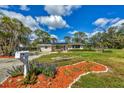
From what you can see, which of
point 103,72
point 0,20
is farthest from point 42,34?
point 103,72

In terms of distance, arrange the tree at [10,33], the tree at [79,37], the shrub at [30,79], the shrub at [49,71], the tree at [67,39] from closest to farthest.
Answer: the shrub at [30,79] < the shrub at [49,71] < the tree at [10,33] < the tree at [79,37] < the tree at [67,39]

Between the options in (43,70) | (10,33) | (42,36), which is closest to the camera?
(43,70)

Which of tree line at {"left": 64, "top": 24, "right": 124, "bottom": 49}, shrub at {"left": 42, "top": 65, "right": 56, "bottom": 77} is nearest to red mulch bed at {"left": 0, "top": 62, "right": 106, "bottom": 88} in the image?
shrub at {"left": 42, "top": 65, "right": 56, "bottom": 77}

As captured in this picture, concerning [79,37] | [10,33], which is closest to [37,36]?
[79,37]

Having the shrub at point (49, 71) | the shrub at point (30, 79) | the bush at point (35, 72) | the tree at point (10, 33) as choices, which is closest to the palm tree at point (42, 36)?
the tree at point (10, 33)

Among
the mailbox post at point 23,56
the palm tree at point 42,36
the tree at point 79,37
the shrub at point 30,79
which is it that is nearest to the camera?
the shrub at point 30,79

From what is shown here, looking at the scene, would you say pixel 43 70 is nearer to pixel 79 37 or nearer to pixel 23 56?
pixel 23 56

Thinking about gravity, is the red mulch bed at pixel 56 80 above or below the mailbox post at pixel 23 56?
below

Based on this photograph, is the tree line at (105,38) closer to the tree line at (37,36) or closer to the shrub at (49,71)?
the tree line at (37,36)

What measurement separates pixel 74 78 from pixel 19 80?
6.78ft

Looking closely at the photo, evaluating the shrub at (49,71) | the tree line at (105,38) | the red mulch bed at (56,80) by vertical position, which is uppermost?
the tree line at (105,38)

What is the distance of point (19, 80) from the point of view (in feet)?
23.8

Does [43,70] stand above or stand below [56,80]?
above
